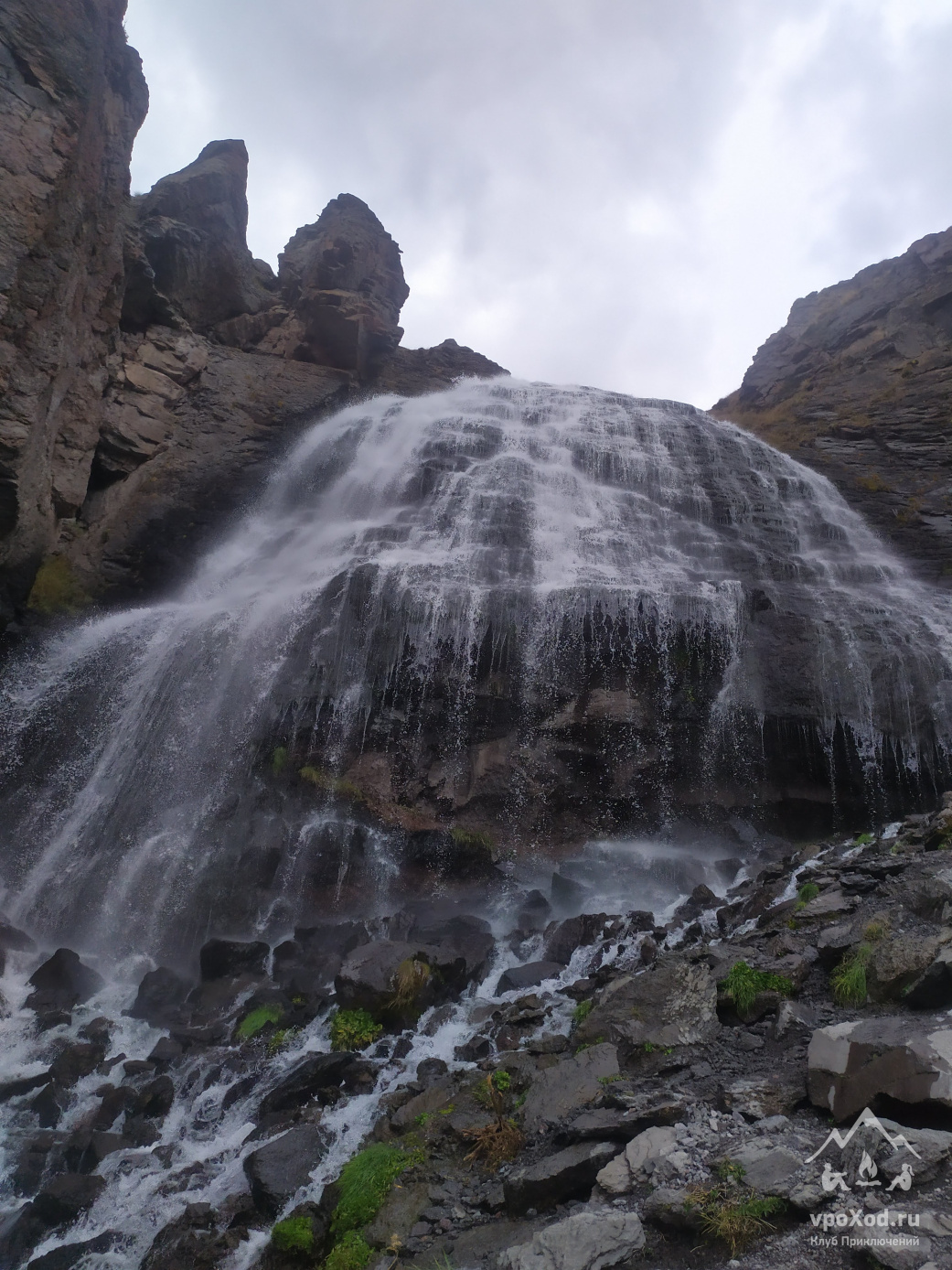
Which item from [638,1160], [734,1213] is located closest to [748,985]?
[638,1160]

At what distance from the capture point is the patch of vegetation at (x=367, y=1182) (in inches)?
221

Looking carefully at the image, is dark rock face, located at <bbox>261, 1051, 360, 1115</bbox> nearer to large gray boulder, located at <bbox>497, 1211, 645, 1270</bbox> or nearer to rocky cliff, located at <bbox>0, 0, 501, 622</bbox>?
large gray boulder, located at <bbox>497, 1211, 645, 1270</bbox>

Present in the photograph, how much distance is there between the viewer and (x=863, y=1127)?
12.9 feet

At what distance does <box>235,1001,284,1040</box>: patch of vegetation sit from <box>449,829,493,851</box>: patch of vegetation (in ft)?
16.4

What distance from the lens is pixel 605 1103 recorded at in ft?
18.3

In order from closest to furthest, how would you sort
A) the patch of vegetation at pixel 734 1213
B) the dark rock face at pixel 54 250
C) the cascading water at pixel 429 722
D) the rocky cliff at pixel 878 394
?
the patch of vegetation at pixel 734 1213 < the cascading water at pixel 429 722 < the dark rock face at pixel 54 250 < the rocky cliff at pixel 878 394

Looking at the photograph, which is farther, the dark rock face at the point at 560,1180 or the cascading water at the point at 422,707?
the cascading water at the point at 422,707

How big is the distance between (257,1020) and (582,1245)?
21.9ft

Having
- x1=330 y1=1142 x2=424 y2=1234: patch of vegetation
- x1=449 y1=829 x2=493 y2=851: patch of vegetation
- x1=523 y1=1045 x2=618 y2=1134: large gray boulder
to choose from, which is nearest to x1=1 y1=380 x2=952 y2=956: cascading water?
x1=449 y1=829 x2=493 y2=851: patch of vegetation

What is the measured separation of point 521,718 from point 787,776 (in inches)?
226

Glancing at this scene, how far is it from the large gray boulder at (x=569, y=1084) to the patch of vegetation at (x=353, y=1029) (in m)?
3.21

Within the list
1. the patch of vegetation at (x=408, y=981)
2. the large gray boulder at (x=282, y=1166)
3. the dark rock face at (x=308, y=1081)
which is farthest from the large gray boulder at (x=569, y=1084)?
the patch of vegetation at (x=408, y=981)
